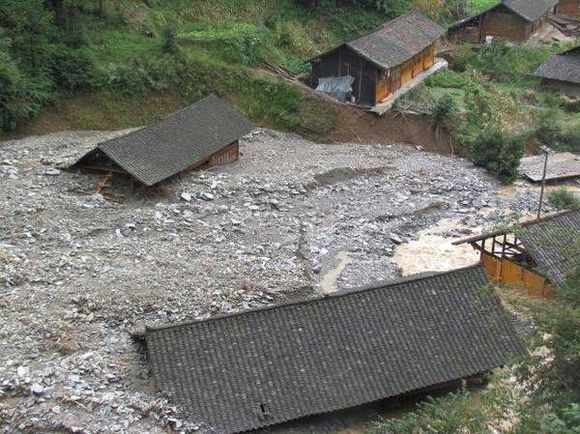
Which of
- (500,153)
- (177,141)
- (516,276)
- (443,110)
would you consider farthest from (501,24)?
(516,276)

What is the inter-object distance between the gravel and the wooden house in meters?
33.5

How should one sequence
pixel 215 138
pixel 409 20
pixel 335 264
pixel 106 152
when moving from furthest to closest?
pixel 409 20, pixel 215 138, pixel 106 152, pixel 335 264

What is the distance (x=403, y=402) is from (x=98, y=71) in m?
27.0

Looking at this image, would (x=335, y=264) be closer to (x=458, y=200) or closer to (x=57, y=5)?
(x=458, y=200)

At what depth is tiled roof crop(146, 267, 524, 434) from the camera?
19.9 metres

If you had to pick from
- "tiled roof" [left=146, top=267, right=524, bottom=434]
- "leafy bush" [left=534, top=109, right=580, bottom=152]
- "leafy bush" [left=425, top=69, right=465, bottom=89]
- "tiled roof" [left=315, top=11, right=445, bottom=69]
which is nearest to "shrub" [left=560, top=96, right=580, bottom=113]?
"leafy bush" [left=534, top=109, right=580, bottom=152]

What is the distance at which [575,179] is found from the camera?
40781mm

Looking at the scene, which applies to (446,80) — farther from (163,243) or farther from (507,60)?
(163,243)

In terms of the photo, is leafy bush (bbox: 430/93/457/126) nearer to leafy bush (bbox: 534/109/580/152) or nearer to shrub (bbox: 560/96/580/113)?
leafy bush (bbox: 534/109/580/152)

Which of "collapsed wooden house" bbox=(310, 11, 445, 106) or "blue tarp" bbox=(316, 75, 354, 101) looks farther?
"blue tarp" bbox=(316, 75, 354, 101)

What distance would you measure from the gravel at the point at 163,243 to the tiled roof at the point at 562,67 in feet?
50.0

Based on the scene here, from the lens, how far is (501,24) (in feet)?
194

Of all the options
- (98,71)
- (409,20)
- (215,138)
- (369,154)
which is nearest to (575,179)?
(369,154)

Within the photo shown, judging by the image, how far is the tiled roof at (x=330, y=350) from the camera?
19.9 metres
